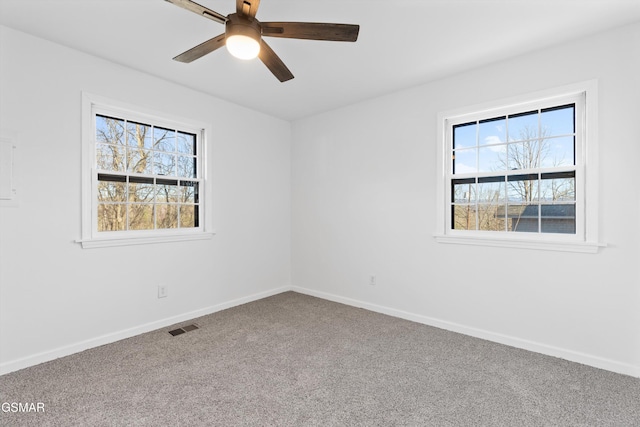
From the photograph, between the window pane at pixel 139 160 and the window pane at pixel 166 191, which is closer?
the window pane at pixel 139 160

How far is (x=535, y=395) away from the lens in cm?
210

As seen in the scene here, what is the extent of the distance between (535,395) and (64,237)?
3767mm

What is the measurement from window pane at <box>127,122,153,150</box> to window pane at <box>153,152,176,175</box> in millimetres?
135

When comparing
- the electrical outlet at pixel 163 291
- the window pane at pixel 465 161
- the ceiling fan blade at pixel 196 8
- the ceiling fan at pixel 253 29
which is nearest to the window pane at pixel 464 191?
the window pane at pixel 465 161

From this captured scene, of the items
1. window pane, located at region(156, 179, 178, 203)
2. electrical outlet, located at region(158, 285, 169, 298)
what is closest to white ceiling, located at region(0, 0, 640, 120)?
window pane, located at region(156, 179, 178, 203)

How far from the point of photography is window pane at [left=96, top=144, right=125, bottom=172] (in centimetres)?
298

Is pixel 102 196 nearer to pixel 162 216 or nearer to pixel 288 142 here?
pixel 162 216

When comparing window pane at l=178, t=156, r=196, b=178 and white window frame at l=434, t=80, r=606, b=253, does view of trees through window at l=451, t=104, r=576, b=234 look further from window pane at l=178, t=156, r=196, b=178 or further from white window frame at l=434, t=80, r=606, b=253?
window pane at l=178, t=156, r=196, b=178

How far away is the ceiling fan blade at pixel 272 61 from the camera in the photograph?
200 cm

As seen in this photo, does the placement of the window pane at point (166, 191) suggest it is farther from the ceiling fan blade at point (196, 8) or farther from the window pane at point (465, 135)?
the window pane at point (465, 135)

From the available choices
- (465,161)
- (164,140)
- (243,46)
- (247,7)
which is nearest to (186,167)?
(164,140)

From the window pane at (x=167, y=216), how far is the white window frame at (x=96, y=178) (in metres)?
0.07

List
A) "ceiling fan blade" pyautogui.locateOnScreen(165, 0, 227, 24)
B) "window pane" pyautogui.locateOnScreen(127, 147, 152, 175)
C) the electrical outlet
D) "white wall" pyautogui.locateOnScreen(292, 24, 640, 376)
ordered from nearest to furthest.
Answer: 1. "ceiling fan blade" pyautogui.locateOnScreen(165, 0, 227, 24)
2. "white wall" pyautogui.locateOnScreen(292, 24, 640, 376)
3. "window pane" pyautogui.locateOnScreen(127, 147, 152, 175)
4. the electrical outlet

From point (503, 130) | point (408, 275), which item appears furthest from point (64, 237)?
point (503, 130)
